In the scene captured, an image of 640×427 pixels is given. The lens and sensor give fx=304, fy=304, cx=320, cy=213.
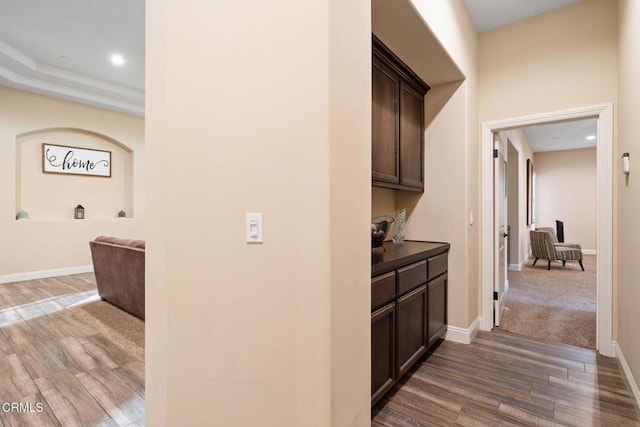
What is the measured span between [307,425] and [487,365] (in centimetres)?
185

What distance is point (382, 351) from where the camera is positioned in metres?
1.82

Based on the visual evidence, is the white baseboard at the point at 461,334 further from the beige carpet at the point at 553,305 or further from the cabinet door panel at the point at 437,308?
the beige carpet at the point at 553,305

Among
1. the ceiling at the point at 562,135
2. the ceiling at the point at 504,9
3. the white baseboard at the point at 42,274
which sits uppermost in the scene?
the ceiling at the point at 504,9

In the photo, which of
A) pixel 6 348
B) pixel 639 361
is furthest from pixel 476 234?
pixel 6 348

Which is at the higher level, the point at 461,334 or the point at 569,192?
the point at 569,192

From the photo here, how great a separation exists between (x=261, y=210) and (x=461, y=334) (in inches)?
97.0

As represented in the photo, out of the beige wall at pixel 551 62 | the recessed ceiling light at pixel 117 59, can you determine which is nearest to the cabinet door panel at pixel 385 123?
the beige wall at pixel 551 62

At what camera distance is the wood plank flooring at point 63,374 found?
177 cm

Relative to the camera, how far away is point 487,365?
238 centimetres

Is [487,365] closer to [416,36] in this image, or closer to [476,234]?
[476,234]

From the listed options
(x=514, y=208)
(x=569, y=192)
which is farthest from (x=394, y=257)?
(x=569, y=192)

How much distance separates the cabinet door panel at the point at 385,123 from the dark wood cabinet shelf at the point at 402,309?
632 mm

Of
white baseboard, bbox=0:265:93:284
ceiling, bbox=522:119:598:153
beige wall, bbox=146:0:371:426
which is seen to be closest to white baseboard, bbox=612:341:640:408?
beige wall, bbox=146:0:371:426

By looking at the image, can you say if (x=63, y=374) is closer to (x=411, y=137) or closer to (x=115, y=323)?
(x=115, y=323)
